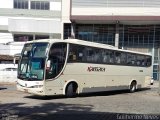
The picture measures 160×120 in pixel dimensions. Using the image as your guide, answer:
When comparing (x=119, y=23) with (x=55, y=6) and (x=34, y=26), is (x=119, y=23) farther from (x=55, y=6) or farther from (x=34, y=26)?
(x=55, y=6)

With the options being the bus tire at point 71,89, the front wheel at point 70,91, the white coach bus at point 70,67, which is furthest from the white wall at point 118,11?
the front wheel at point 70,91

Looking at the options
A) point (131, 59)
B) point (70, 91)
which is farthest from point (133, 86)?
point (70, 91)

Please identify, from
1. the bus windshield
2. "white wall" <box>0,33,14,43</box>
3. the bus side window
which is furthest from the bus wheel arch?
"white wall" <box>0,33,14,43</box>

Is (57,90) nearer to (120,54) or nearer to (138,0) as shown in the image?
(120,54)

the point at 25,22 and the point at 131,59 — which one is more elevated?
the point at 25,22

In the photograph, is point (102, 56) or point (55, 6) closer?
point (102, 56)

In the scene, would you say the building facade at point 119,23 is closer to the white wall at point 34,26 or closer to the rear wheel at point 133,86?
the white wall at point 34,26

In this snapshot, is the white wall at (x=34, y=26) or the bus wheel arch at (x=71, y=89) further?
the white wall at (x=34, y=26)

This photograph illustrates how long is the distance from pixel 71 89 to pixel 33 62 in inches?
110

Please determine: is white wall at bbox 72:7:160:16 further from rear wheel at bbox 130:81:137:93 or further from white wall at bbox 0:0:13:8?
white wall at bbox 0:0:13:8

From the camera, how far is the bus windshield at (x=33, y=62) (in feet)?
Answer: 67.5

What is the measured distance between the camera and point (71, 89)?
22.3m

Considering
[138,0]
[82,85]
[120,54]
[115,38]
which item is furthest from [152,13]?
[82,85]

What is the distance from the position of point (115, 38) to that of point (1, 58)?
15560mm
